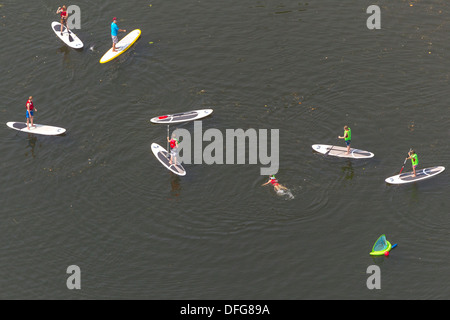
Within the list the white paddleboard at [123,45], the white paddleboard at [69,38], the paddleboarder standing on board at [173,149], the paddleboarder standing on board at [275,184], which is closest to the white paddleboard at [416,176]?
the paddleboarder standing on board at [275,184]

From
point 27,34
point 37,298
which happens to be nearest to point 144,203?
point 37,298

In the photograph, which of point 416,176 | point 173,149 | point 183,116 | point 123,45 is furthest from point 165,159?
point 416,176

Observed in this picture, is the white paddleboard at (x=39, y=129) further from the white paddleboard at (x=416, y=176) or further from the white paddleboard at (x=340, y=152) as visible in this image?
the white paddleboard at (x=416, y=176)

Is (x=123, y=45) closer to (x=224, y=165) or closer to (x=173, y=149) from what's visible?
(x=173, y=149)

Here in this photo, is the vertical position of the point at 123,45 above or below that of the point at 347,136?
above

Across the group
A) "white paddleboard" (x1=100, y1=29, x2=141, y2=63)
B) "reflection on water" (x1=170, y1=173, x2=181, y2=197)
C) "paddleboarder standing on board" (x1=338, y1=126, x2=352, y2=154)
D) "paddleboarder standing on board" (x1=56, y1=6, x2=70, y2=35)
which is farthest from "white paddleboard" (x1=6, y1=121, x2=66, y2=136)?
"paddleboarder standing on board" (x1=338, y1=126, x2=352, y2=154)
